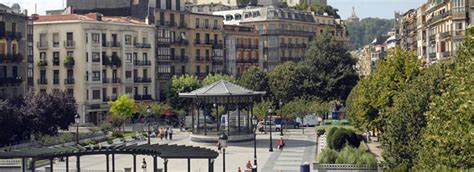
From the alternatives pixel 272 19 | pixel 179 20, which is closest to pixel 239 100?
pixel 179 20

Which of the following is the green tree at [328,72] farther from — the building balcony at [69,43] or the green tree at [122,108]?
the building balcony at [69,43]

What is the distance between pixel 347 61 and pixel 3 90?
44387mm

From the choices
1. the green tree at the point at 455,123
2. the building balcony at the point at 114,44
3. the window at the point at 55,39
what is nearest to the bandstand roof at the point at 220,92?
the building balcony at the point at 114,44

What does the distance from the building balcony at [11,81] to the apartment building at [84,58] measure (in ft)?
51.0

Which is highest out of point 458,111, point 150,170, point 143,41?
point 143,41

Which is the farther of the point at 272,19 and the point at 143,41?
the point at 272,19

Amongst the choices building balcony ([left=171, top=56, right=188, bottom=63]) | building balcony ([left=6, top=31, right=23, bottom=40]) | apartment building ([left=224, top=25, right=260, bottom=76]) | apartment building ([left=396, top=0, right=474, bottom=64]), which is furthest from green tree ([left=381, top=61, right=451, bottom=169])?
apartment building ([left=224, top=25, right=260, bottom=76])

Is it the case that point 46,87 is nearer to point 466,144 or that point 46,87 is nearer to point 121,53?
point 121,53

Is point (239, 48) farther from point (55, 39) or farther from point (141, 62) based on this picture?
Result: point (55, 39)

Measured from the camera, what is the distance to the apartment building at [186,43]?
108438mm

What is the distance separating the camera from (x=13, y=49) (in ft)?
261

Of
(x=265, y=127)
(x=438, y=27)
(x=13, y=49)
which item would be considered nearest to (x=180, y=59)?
(x=265, y=127)

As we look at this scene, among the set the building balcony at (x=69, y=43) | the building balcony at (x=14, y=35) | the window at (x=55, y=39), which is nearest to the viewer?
the building balcony at (x=14, y=35)

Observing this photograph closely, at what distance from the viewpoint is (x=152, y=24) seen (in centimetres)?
10631
